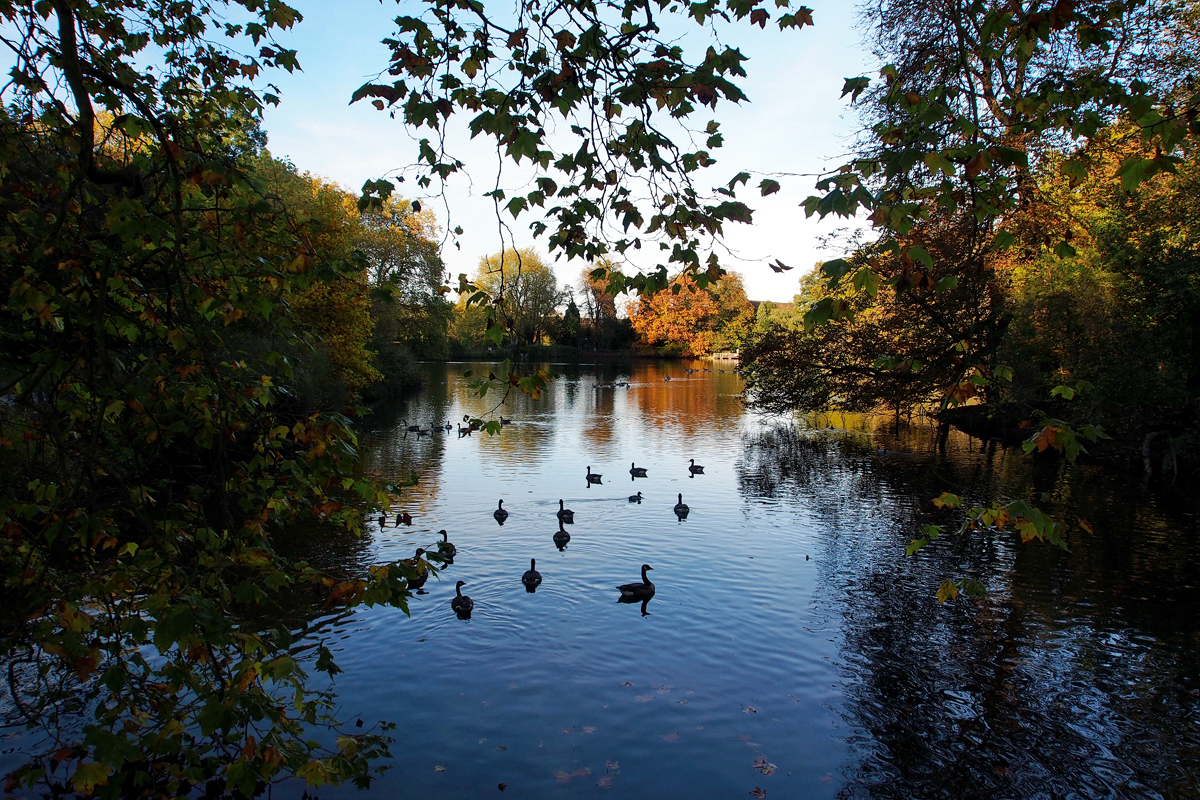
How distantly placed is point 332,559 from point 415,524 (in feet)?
9.23

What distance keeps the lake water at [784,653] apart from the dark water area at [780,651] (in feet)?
0.13

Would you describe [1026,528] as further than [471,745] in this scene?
No

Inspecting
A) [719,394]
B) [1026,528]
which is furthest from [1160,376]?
[719,394]

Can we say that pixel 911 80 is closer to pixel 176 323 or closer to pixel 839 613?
pixel 839 613

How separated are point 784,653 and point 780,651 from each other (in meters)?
0.08

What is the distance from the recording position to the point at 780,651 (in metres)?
10.4

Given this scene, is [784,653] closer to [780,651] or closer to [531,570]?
[780,651]

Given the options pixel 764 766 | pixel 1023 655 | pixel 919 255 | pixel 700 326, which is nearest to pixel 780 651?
pixel 764 766

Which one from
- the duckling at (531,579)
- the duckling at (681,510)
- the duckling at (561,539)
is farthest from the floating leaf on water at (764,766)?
the duckling at (681,510)

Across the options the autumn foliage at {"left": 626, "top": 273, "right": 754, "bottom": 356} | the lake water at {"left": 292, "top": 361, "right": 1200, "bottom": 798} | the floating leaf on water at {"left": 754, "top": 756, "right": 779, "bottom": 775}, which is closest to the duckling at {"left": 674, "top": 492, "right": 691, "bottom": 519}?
the lake water at {"left": 292, "top": 361, "right": 1200, "bottom": 798}

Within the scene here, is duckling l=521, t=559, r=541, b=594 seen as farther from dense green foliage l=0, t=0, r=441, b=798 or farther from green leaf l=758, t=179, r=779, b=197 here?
green leaf l=758, t=179, r=779, b=197

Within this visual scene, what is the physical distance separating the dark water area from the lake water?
4cm

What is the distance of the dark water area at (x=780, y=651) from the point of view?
7.55m

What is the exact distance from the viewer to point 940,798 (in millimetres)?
7051
